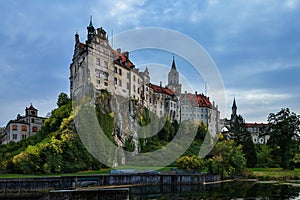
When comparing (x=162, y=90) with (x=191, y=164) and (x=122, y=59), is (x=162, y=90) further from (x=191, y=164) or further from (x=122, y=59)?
(x=191, y=164)

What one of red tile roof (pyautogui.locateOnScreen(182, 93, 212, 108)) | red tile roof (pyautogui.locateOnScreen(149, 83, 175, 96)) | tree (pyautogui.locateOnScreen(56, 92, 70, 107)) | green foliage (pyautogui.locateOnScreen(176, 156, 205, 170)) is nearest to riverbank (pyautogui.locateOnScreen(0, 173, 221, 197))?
green foliage (pyautogui.locateOnScreen(176, 156, 205, 170))

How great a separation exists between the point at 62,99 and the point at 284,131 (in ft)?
159

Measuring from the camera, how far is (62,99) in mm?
65125

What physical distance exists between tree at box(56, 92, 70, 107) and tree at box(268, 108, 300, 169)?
4563cm

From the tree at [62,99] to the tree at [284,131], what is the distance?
4563 cm

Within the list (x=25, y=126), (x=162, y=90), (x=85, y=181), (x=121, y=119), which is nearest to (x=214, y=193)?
(x=85, y=181)

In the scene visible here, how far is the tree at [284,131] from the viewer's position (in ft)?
220

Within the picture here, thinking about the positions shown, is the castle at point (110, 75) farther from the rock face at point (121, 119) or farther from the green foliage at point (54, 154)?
the green foliage at point (54, 154)

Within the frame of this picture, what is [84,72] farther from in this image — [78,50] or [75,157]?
[75,157]

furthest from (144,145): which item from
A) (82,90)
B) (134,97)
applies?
(82,90)

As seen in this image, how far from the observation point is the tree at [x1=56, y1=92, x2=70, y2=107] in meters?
64.1

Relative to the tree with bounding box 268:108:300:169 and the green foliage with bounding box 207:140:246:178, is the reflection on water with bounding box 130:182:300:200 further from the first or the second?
the tree with bounding box 268:108:300:169

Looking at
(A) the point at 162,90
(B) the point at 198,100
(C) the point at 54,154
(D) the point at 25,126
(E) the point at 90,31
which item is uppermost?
(E) the point at 90,31

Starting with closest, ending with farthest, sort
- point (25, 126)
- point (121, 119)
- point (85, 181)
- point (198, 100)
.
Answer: point (85, 181)
point (121, 119)
point (25, 126)
point (198, 100)
